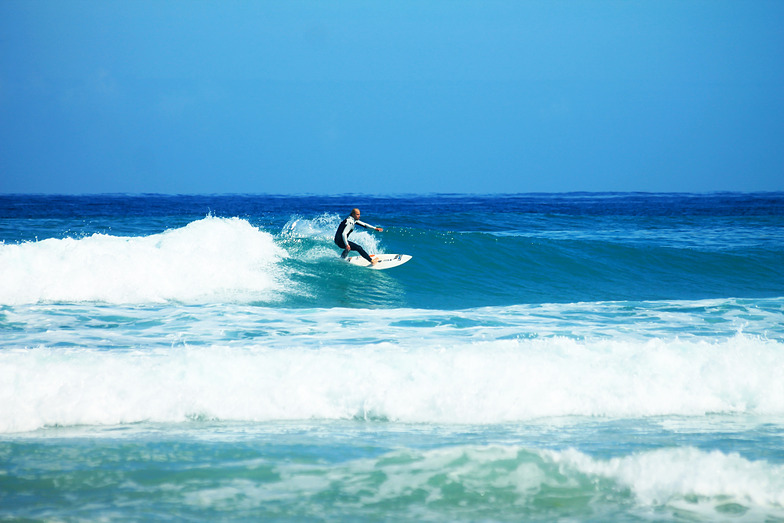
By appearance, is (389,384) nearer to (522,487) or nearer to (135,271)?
(522,487)

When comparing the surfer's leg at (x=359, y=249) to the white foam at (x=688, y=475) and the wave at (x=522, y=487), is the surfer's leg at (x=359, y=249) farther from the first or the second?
the white foam at (x=688, y=475)

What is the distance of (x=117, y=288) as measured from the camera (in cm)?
1339

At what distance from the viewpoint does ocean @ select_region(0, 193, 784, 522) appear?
452cm

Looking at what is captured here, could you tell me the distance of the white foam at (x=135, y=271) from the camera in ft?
43.2

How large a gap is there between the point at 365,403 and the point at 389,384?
461mm

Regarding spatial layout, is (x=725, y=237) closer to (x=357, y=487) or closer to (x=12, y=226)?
(x=357, y=487)

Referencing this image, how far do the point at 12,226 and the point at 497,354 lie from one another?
96.2 ft

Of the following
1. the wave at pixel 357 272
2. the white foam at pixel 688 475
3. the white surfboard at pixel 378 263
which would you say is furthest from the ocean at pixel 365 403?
the white surfboard at pixel 378 263

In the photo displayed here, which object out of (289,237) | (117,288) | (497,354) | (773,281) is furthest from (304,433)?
(773,281)

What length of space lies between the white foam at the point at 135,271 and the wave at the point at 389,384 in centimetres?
554

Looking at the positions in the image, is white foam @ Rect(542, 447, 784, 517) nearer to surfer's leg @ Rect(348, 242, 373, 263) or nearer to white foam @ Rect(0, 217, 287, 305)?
white foam @ Rect(0, 217, 287, 305)

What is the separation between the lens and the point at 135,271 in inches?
564

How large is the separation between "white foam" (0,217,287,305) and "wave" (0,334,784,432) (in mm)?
5536

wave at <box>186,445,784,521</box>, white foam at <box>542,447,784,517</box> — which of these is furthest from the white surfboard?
white foam at <box>542,447,784,517</box>
